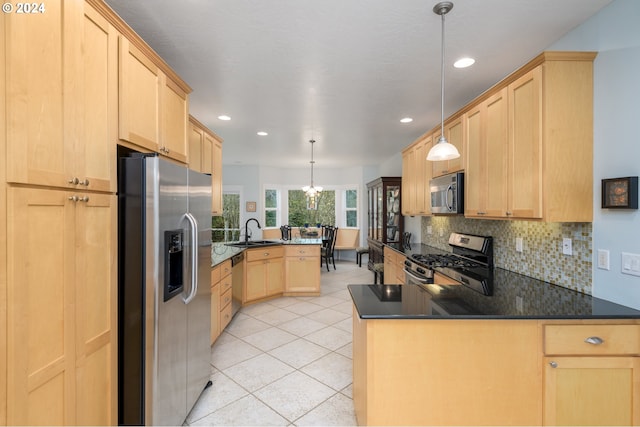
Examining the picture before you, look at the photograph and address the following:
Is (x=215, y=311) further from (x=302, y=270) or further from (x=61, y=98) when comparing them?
(x=61, y=98)

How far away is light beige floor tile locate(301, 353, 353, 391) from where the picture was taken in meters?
2.40

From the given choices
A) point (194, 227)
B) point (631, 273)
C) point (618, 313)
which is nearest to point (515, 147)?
point (631, 273)

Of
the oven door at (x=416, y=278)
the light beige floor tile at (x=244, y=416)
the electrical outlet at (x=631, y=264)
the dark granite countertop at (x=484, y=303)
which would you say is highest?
the electrical outlet at (x=631, y=264)

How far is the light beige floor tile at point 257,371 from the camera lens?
2408 mm

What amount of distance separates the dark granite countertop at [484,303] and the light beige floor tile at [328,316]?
1.89 m

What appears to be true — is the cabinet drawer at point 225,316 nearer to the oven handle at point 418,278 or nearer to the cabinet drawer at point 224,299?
the cabinet drawer at point 224,299

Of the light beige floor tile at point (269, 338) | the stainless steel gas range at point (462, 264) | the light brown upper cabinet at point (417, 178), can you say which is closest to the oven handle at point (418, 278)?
the stainless steel gas range at point (462, 264)

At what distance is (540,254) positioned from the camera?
2287mm

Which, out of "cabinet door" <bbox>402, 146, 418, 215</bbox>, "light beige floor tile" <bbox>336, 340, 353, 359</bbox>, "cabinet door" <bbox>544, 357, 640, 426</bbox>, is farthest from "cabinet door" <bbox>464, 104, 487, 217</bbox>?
"light beige floor tile" <bbox>336, 340, 353, 359</bbox>

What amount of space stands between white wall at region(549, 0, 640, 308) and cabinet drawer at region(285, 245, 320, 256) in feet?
11.5

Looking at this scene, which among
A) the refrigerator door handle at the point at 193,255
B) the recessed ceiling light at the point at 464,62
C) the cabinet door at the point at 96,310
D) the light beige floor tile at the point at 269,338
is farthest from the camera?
the light beige floor tile at the point at 269,338

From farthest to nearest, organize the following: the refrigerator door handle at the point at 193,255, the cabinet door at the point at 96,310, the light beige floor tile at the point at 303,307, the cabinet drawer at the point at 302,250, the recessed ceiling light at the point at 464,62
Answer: the cabinet drawer at the point at 302,250 → the light beige floor tile at the point at 303,307 → the recessed ceiling light at the point at 464,62 → the refrigerator door handle at the point at 193,255 → the cabinet door at the point at 96,310

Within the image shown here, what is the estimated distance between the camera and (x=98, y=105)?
138 cm

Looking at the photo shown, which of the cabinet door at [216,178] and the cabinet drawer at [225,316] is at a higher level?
the cabinet door at [216,178]
